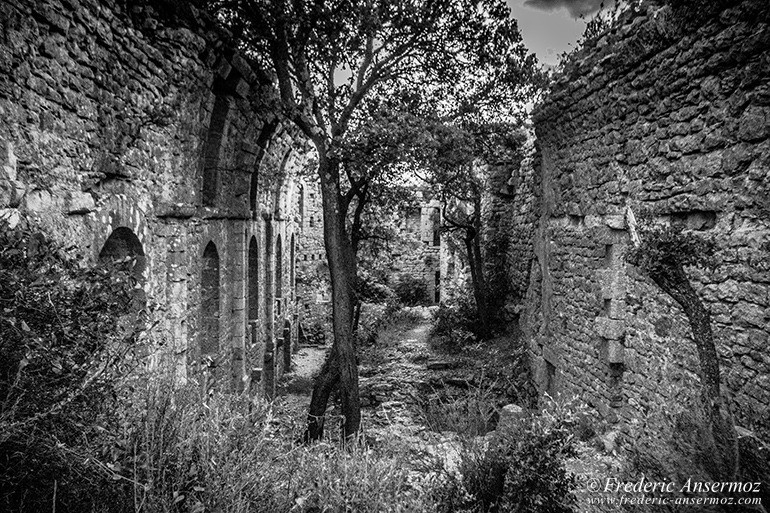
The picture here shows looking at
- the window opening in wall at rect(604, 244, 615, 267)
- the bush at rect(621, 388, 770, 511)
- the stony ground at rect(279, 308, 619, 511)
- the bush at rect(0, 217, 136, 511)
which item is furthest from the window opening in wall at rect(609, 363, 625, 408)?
the bush at rect(0, 217, 136, 511)

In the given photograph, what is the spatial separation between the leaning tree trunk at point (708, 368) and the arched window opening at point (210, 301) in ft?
23.8

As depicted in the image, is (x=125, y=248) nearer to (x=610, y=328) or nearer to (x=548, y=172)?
(x=610, y=328)

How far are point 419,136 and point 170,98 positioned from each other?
11.5ft

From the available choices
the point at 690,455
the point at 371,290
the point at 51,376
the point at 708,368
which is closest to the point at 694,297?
the point at 708,368

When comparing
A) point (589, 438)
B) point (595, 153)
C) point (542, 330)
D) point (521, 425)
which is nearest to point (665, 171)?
point (595, 153)

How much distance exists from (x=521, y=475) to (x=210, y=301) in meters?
6.71

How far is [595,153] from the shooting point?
249 inches

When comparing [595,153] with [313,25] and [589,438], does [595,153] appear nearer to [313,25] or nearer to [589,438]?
[589,438]

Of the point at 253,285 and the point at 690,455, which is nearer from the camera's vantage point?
the point at 690,455

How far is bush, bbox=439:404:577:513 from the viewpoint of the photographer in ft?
12.8

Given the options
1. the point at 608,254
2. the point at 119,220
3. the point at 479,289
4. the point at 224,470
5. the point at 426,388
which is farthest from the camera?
the point at 479,289

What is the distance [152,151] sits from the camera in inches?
237

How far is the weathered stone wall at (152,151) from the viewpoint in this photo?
371cm

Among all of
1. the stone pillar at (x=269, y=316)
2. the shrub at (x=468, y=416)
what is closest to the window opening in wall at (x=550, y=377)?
the shrub at (x=468, y=416)
